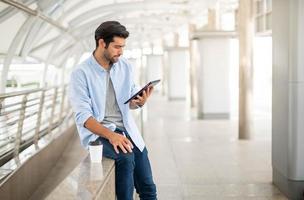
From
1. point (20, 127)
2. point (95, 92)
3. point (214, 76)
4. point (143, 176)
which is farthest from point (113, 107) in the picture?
point (214, 76)

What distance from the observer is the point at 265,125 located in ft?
48.7

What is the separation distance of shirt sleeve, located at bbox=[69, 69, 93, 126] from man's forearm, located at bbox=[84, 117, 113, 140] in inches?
1.5

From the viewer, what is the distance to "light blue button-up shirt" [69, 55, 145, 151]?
353 cm

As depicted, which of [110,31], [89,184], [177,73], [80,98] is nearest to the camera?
[89,184]

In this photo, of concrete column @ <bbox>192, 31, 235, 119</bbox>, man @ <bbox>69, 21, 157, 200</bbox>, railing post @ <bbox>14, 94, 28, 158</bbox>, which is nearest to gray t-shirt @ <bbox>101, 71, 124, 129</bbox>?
man @ <bbox>69, 21, 157, 200</bbox>

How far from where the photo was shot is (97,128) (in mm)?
3430

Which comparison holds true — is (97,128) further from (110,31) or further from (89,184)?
(110,31)

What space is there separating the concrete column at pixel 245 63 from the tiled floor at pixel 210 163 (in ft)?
1.73

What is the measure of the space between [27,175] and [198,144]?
501 centimetres

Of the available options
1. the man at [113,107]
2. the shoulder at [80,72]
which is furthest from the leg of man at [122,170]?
the shoulder at [80,72]

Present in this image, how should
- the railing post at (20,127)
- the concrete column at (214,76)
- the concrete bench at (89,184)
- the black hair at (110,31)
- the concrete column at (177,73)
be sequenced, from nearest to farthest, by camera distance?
the concrete bench at (89,184) < the black hair at (110,31) < the railing post at (20,127) < the concrete column at (214,76) < the concrete column at (177,73)

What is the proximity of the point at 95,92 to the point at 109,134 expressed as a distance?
33 centimetres

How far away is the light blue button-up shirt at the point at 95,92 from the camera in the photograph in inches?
139

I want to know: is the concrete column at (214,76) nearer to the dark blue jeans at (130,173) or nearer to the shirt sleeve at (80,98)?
the dark blue jeans at (130,173)
